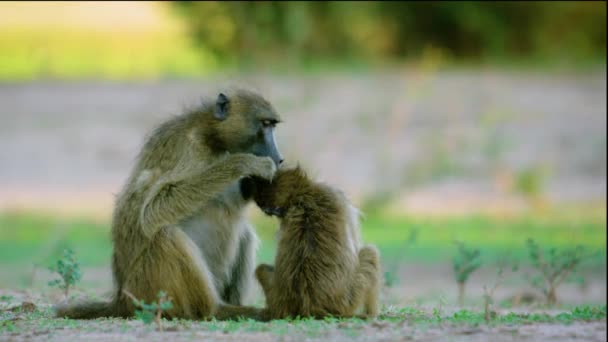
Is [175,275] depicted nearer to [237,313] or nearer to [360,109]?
[237,313]

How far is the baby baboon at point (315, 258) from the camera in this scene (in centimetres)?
680

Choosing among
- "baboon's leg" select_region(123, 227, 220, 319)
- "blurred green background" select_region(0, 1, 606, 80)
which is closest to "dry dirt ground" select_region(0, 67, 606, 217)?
Result: "blurred green background" select_region(0, 1, 606, 80)

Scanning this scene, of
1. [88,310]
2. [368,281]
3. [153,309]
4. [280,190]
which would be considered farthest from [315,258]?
[88,310]

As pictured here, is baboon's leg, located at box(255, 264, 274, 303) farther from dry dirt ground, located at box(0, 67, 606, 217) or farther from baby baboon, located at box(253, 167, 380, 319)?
dry dirt ground, located at box(0, 67, 606, 217)

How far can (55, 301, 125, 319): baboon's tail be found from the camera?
24.3 feet

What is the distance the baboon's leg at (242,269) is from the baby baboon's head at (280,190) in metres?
0.80

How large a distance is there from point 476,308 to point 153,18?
20.8 meters

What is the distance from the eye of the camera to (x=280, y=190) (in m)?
7.15

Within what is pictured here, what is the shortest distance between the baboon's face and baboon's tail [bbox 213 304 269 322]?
1.09 meters

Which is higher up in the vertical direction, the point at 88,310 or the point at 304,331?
the point at 88,310

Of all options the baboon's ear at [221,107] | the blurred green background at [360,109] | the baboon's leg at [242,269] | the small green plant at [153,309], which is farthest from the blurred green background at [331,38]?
the small green plant at [153,309]

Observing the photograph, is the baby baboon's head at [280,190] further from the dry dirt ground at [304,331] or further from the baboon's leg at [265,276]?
the dry dirt ground at [304,331]

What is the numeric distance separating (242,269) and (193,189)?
A: 1133 mm

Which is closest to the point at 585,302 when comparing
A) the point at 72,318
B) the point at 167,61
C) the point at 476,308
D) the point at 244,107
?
the point at 476,308
